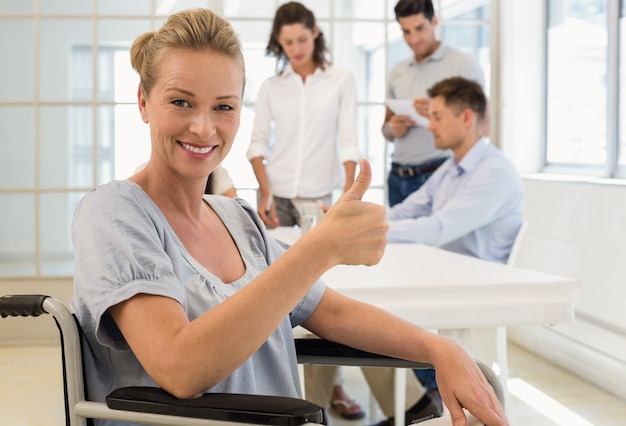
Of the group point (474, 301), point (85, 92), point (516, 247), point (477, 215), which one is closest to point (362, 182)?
point (474, 301)

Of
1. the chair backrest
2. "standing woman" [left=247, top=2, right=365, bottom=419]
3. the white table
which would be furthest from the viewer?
"standing woman" [left=247, top=2, right=365, bottom=419]

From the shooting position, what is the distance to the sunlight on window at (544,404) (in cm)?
317

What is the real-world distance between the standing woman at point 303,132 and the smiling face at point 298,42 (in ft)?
0.04

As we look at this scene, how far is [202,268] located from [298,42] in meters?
2.42

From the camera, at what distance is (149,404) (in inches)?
40.9

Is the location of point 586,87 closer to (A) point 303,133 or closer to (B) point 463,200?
(A) point 303,133

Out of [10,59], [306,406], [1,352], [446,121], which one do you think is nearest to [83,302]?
[306,406]

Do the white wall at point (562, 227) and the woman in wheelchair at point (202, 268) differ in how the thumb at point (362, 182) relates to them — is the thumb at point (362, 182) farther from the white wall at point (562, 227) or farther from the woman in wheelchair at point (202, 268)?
the white wall at point (562, 227)

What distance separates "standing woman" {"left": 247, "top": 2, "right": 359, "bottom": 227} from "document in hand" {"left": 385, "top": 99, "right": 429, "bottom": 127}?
165mm

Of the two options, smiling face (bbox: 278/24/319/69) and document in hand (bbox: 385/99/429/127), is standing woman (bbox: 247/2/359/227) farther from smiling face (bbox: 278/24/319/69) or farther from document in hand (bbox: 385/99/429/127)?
document in hand (bbox: 385/99/429/127)

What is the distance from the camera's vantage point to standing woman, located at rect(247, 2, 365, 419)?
12.3ft

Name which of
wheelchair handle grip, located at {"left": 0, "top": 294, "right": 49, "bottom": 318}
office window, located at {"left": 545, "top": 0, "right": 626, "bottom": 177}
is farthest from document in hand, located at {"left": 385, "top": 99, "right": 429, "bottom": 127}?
wheelchair handle grip, located at {"left": 0, "top": 294, "right": 49, "bottom": 318}

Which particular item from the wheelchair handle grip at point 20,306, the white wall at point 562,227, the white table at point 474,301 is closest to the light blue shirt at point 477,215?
the white wall at point 562,227

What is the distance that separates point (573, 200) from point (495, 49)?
1.22 meters
